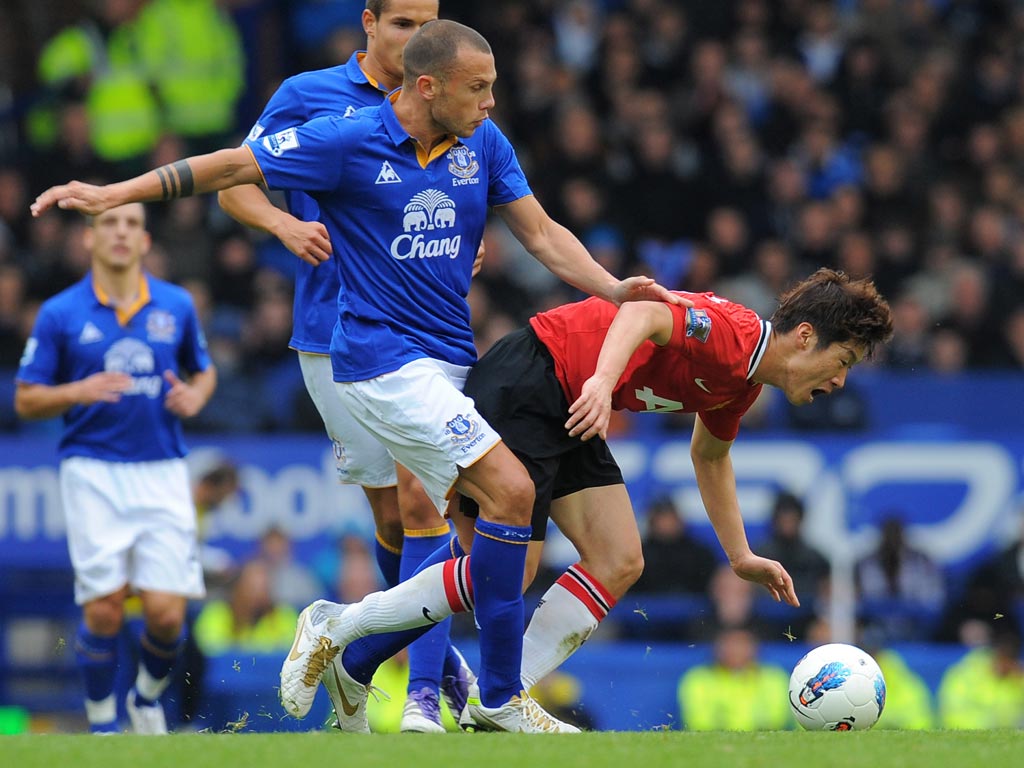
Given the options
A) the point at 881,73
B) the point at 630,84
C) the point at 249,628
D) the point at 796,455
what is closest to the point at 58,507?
the point at 249,628

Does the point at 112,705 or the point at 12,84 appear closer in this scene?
the point at 112,705

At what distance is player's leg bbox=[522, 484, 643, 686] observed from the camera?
617 centimetres

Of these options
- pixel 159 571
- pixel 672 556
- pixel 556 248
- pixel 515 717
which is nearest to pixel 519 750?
pixel 515 717

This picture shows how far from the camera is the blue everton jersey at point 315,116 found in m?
6.30

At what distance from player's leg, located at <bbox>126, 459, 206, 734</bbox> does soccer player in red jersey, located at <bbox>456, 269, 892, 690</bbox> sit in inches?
102

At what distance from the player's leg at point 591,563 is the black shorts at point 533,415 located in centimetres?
8

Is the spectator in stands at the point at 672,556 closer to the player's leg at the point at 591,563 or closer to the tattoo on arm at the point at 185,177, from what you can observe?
the player's leg at the point at 591,563

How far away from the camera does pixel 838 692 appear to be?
19.5ft

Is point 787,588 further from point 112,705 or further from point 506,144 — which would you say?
point 112,705

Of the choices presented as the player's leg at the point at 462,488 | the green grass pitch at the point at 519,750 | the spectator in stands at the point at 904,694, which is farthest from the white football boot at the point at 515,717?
the spectator in stands at the point at 904,694

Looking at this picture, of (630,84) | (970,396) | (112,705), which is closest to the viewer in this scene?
(112,705)

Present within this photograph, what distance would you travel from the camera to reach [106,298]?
27.8ft

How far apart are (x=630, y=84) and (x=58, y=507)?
6.38 metres

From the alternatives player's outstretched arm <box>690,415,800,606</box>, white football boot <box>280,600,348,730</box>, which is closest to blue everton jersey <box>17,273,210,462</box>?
white football boot <box>280,600,348,730</box>
